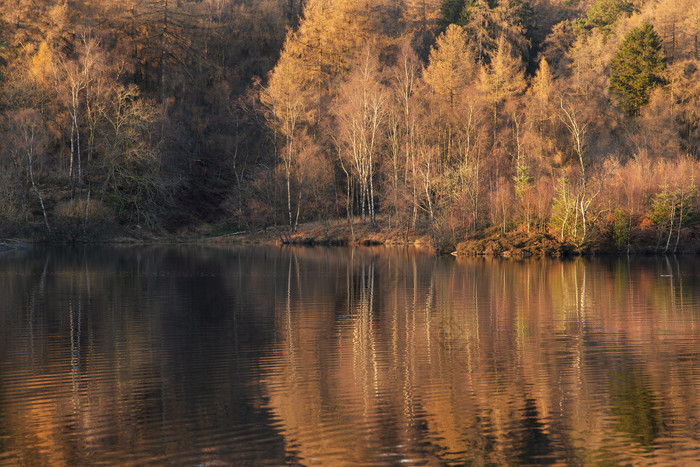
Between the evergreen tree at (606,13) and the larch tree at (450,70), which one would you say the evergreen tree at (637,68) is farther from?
the larch tree at (450,70)

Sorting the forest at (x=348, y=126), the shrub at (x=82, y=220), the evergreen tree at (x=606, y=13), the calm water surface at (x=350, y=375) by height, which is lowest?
the calm water surface at (x=350, y=375)

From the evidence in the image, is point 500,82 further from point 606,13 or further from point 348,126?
point 606,13

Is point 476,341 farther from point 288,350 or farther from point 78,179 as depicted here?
point 78,179

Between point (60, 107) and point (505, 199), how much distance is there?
4061cm

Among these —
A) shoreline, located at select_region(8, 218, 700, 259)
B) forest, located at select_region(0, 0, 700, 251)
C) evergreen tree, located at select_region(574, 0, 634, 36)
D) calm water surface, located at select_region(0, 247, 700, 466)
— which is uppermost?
evergreen tree, located at select_region(574, 0, 634, 36)

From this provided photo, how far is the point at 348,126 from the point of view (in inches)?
2598

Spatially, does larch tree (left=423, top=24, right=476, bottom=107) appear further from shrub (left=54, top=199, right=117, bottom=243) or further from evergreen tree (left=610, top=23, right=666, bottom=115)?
shrub (left=54, top=199, right=117, bottom=243)

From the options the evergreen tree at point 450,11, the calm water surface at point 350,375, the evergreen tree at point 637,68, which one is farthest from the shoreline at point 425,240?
the evergreen tree at point 450,11

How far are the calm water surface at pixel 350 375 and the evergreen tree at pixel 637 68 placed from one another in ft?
153

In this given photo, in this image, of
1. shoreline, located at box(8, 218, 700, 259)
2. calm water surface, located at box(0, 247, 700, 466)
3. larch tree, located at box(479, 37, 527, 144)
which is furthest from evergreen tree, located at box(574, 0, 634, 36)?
calm water surface, located at box(0, 247, 700, 466)

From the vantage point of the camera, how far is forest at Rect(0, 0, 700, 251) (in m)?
58.2

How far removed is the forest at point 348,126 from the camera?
191 ft

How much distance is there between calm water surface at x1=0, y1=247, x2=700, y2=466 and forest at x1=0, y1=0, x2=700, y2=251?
2790 centimetres

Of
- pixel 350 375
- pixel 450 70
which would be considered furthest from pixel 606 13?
pixel 350 375
